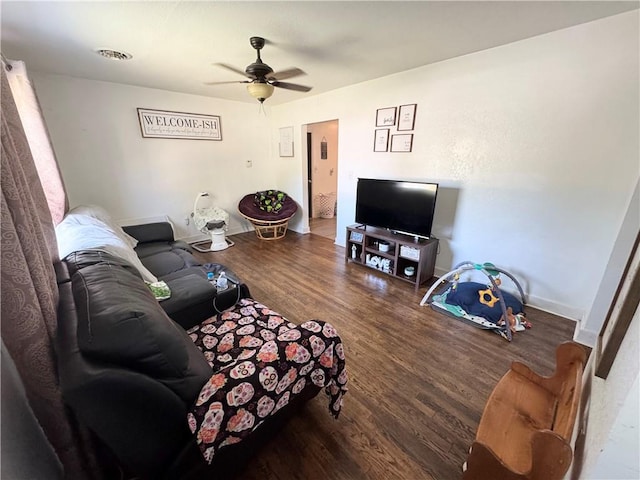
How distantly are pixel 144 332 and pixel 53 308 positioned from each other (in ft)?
1.30

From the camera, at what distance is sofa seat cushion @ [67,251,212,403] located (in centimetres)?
80

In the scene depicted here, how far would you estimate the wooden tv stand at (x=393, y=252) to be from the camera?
279 centimetres

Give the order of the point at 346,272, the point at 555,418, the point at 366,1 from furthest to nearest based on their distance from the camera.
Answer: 1. the point at 346,272
2. the point at 366,1
3. the point at 555,418

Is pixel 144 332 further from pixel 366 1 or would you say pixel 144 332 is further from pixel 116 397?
pixel 366 1

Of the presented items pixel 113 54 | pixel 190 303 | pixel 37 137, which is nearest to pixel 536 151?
pixel 190 303

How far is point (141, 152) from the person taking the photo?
3.68 meters

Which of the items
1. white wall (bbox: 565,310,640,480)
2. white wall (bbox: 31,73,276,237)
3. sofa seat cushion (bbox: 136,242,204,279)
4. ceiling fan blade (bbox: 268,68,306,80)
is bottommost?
sofa seat cushion (bbox: 136,242,204,279)

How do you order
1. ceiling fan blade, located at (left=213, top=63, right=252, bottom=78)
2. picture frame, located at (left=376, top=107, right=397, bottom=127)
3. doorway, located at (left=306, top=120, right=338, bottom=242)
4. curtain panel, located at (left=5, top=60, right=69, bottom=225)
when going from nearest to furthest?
curtain panel, located at (left=5, top=60, right=69, bottom=225) < ceiling fan blade, located at (left=213, top=63, right=252, bottom=78) < picture frame, located at (left=376, top=107, right=397, bottom=127) < doorway, located at (left=306, top=120, right=338, bottom=242)

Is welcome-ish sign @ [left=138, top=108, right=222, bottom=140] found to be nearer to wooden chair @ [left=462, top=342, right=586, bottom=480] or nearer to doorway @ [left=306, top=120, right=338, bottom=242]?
doorway @ [left=306, top=120, right=338, bottom=242]

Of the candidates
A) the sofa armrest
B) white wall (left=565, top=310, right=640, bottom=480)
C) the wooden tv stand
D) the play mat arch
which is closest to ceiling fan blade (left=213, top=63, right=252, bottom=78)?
the sofa armrest

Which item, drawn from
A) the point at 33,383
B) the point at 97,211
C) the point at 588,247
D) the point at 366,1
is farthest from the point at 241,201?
the point at 588,247

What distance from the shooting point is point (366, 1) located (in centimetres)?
158

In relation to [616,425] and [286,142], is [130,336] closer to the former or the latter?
[616,425]

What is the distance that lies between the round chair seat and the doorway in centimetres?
70
